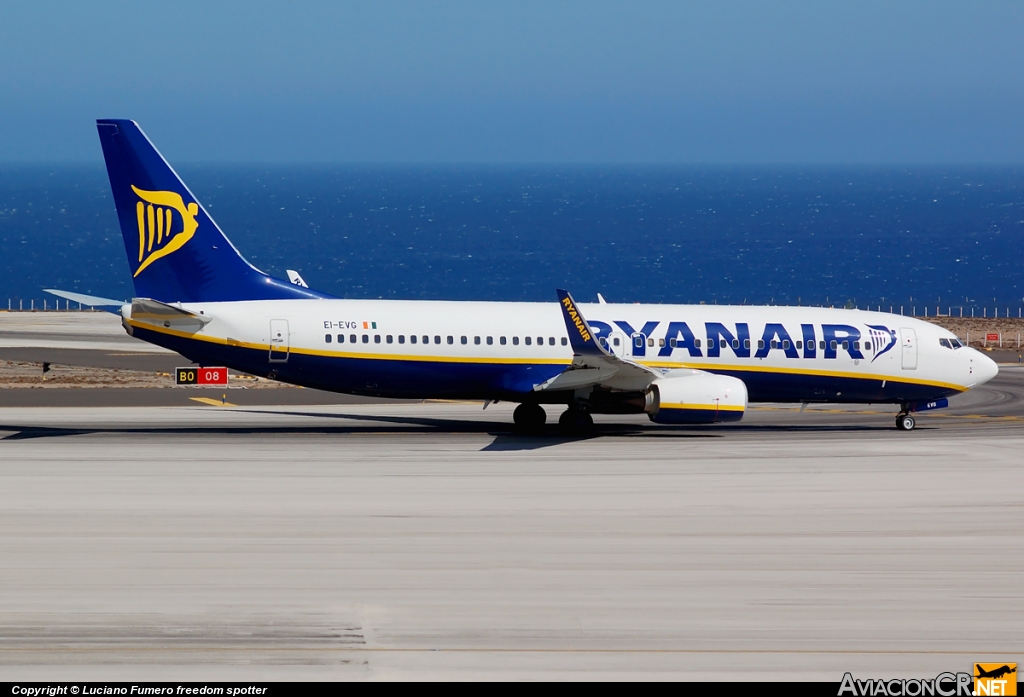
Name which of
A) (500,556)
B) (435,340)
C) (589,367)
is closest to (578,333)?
(589,367)

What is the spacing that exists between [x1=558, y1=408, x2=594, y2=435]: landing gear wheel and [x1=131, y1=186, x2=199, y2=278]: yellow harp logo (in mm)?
11129

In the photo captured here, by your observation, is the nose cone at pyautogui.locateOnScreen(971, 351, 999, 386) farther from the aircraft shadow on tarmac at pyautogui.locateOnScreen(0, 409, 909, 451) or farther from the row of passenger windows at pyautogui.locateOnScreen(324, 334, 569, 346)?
the row of passenger windows at pyautogui.locateOnScreen(324, 334, 569, 346)

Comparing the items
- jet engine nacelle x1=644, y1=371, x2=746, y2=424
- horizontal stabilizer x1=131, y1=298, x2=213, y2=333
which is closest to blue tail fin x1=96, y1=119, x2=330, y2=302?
horizontal stabilizer x1=131, y1=298, x2=213, y2=333

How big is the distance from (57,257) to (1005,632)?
541 feet

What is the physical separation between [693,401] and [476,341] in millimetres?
6024

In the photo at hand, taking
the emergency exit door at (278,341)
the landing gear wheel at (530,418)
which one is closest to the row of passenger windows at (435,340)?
the emergency exit door at (278,341)

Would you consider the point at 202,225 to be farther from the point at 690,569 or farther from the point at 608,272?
the point at 608,272

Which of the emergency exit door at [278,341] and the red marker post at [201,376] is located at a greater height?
the emergency exit door at [278,341]

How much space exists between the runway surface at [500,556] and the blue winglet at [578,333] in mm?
2589

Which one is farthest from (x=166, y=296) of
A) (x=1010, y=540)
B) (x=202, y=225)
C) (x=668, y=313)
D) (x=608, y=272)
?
(x=608, y=272)

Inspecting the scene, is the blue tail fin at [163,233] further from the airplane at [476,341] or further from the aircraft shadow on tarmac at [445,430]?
the aircraft shadow on tarmac at [445,430]

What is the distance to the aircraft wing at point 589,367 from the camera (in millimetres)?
30641

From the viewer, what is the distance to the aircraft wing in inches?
1206

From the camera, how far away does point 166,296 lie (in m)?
31.8
